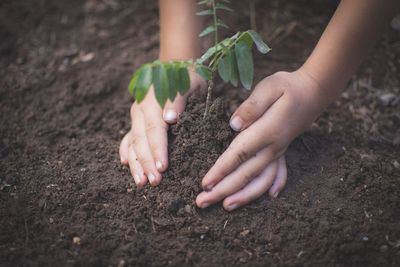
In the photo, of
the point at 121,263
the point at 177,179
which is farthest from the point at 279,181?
the point at 121,263

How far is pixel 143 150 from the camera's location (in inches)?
64.7

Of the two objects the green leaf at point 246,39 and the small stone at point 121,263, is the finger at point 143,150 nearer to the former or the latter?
the small stone at point 121,263

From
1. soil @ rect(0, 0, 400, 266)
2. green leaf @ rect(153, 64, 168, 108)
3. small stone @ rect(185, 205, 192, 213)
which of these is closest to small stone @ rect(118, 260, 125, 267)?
soil @ rect(0, 0, 400, 266)

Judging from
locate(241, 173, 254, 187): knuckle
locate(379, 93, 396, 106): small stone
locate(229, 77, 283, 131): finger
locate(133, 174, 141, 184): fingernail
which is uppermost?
locate(229, 77, 283, 131): finger

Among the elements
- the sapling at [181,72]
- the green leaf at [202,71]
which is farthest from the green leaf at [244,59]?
the green leaf at [202,71]

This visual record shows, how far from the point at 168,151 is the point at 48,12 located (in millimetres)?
A: 2087

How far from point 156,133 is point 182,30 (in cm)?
67

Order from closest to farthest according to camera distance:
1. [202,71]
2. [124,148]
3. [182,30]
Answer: [202,71], [124,148], [182,30]

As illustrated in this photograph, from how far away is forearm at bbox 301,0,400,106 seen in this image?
4.97 ft

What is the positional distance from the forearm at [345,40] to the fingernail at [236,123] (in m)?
0.46

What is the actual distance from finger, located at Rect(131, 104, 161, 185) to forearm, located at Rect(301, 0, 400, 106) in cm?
90

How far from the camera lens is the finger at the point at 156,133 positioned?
1556 mm

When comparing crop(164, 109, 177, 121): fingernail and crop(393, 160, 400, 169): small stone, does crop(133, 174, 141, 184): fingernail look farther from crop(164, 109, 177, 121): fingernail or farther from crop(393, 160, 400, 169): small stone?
crop(393, 160, 400, 169): small stone

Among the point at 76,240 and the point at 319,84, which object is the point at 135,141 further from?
the point at 319,84
